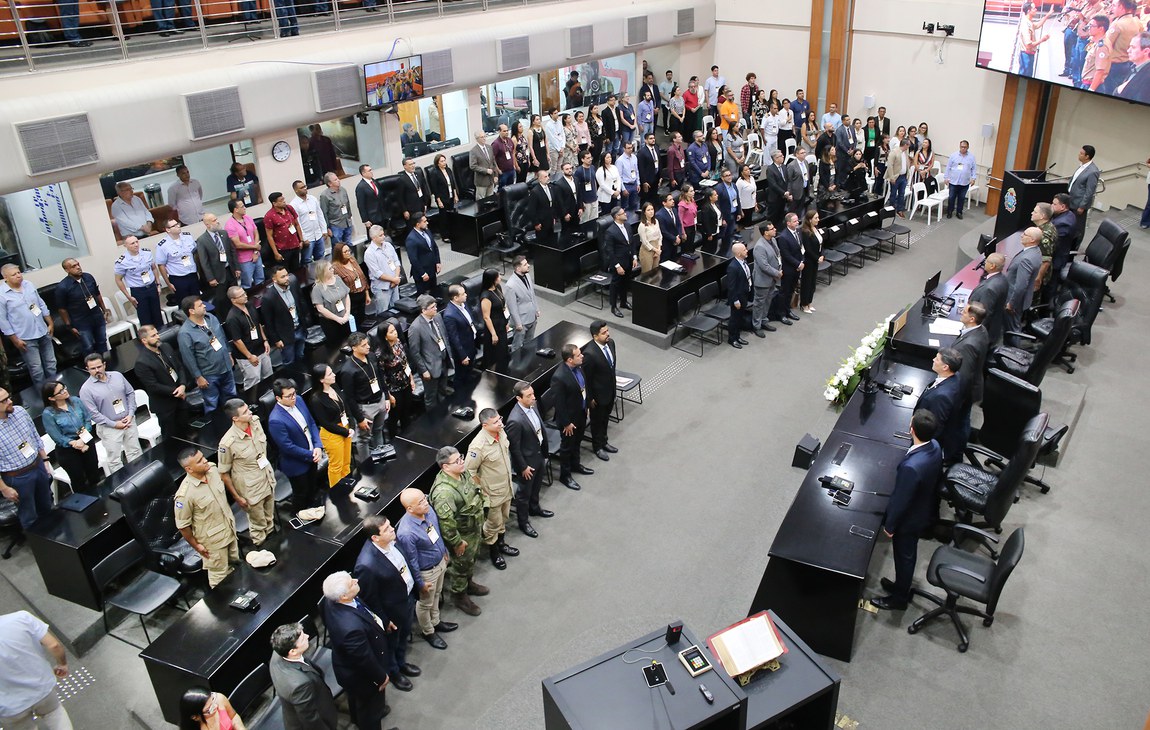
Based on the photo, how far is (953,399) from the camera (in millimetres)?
6891

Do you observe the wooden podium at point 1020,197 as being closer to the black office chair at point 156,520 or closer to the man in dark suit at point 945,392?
the man in dark suit at point 945,392

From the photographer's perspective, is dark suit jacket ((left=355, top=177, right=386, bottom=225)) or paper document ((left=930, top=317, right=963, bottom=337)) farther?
dark suit jacket ((left=355, top=177, right=386, bottom=225))

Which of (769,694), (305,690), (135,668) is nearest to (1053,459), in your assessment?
(769,694)

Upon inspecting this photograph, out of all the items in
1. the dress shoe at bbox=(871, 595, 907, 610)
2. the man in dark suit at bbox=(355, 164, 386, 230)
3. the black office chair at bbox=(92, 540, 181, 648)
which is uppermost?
the man in dark suit at bbox=(355, 164, 386, 230)

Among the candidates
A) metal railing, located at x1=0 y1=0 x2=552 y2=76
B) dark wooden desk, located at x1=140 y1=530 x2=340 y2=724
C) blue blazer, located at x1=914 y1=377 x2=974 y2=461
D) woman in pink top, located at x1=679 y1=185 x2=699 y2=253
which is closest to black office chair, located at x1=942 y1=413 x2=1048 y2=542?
blue blazer, located at x1=914 y1=377 x2=974 y2=461

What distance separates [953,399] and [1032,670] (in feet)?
6.81

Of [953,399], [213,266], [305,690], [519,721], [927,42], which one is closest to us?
[305,690]

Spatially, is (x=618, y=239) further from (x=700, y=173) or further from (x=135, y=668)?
(x=135, y=668)

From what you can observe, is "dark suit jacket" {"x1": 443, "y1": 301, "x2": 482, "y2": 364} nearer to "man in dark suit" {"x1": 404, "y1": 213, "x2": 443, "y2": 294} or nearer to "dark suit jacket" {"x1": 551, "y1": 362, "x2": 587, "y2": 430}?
"dark suit jacket" {"x1": 551, "y1": 362, "x2": 587, "y2": 430}

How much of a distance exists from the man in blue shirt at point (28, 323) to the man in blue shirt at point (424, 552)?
186 inches

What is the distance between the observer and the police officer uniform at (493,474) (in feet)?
22.2

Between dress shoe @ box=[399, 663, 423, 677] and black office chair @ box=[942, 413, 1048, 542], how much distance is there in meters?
4.39

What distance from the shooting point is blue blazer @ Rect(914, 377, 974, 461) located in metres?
6.86

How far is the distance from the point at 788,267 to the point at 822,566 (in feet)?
19.9
